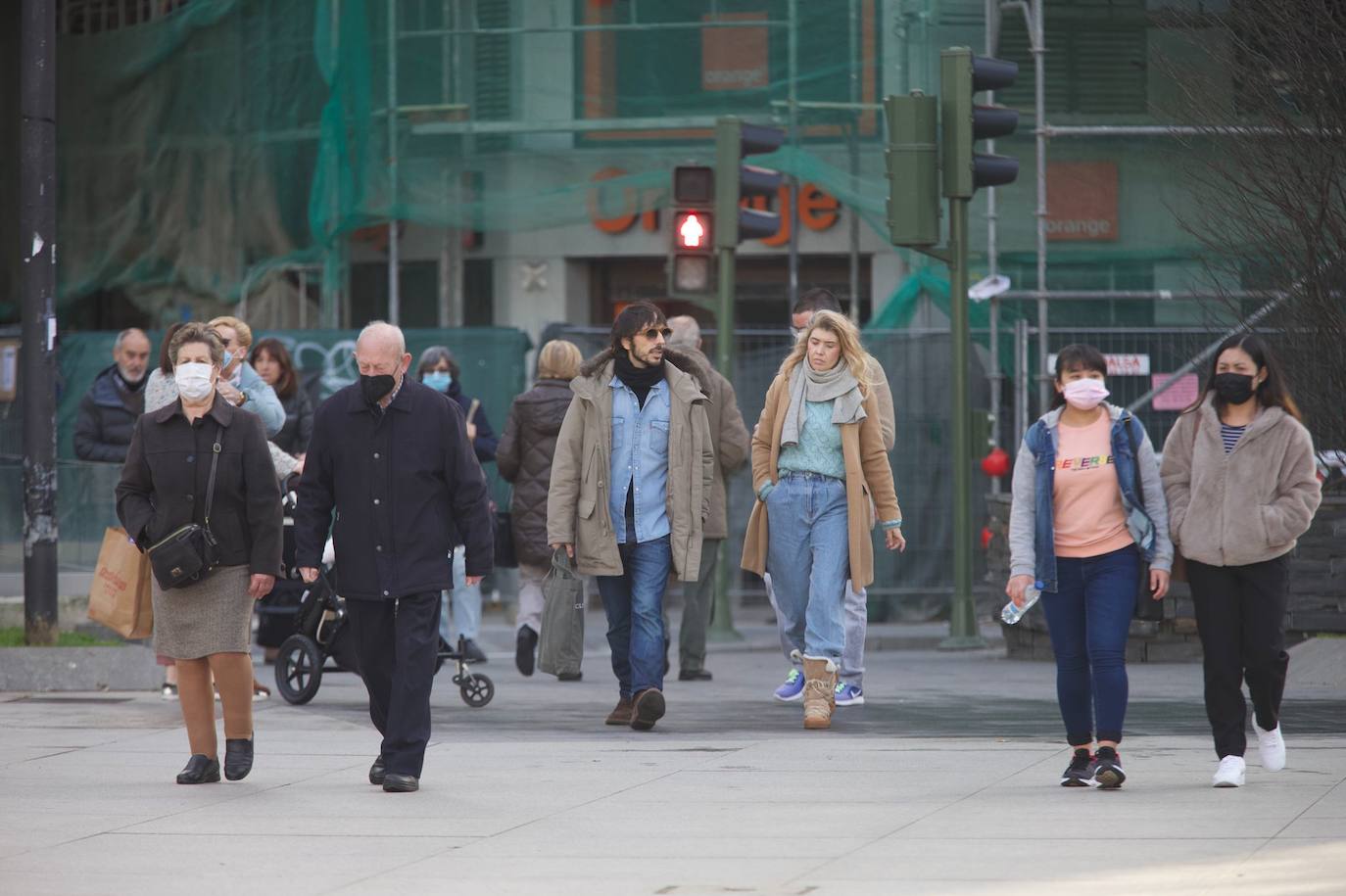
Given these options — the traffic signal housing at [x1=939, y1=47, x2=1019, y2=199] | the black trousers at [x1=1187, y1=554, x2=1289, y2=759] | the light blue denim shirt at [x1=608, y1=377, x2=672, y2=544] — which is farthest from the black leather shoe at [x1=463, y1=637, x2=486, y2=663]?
the black trousers at [x1=1187, y1=554, x2=1289, y2=759]

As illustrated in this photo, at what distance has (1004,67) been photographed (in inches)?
583

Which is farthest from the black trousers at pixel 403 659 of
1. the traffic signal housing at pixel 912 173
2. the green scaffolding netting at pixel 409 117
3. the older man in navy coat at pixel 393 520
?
the green scaffolding netting at pixel 409 117

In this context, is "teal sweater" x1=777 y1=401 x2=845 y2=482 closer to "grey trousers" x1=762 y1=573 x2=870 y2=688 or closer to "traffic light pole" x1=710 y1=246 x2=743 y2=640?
"grey trousers" x1=762 y1=573 x2=870 y2=688

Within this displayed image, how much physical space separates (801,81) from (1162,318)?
12.1 feet

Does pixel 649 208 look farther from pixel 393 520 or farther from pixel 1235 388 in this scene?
pixel 1235 388

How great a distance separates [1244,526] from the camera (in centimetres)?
812

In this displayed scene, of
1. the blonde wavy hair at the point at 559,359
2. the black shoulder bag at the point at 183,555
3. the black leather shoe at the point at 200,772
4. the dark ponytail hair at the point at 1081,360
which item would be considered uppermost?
the blonde wavy hair at the point at 559,359

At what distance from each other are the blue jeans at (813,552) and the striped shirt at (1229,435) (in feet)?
7.54

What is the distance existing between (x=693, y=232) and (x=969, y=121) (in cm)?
217

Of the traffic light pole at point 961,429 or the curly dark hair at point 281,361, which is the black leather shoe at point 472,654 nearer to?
the curly dark hair at point 281,361

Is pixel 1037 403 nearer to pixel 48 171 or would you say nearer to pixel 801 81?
pixel 801 81

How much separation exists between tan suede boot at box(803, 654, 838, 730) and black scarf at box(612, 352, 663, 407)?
4.51ft

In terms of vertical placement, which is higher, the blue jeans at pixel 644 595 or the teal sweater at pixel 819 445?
the teal sweater at pixel 819 445

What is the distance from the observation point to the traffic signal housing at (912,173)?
47.8 ft
